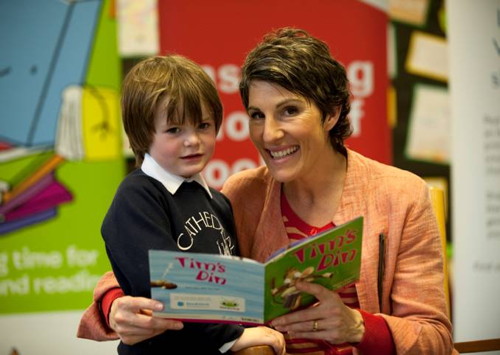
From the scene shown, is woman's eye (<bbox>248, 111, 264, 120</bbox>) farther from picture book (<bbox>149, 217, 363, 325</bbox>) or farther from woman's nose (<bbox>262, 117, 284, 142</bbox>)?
picture book (<bbox>149, 217, 363, 325</bbox>)

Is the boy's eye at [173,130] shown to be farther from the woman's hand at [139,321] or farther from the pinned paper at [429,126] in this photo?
the pinned paper at [429,126]

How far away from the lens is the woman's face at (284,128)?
157cm

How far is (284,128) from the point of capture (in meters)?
1.58

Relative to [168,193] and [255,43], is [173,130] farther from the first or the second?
[255,43]

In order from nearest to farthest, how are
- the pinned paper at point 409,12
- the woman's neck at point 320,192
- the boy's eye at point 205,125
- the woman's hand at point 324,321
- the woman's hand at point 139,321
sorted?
the woman's hand at point 139,321, the woman's hand at point 324,321, the boy's eye at point 205,125, the woman's neck at point 320,192, the pinned paper at point 409,12

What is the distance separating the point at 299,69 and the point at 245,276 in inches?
24.4

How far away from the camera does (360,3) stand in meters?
3.22

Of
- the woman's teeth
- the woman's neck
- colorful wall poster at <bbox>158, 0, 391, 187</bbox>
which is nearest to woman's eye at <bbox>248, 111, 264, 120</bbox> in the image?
the woman's teeth

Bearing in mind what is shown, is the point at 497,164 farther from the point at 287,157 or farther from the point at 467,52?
the point at 287,157

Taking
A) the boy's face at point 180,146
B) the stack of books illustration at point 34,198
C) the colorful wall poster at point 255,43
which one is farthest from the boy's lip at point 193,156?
the stack of books illustration at point 34,198

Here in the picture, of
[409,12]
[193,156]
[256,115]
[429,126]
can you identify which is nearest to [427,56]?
[409,12]

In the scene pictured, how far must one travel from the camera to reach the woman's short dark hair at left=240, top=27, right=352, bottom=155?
1.56m

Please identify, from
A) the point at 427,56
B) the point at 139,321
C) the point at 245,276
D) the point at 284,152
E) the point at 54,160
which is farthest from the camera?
the point at 427,56

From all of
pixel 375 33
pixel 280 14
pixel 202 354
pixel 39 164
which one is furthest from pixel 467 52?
pixel 202 354
